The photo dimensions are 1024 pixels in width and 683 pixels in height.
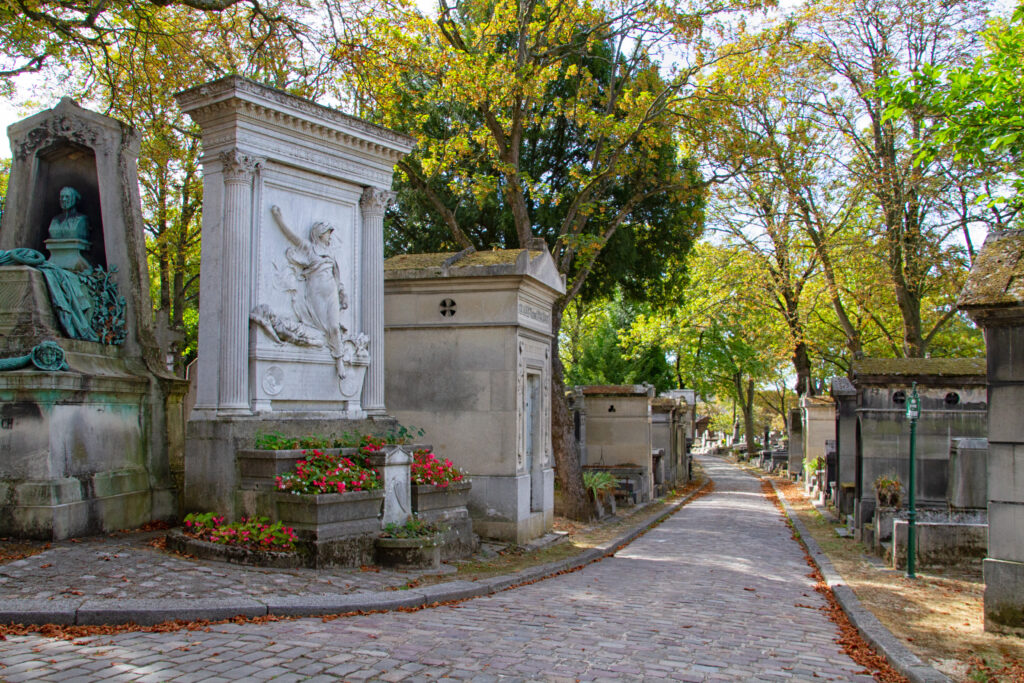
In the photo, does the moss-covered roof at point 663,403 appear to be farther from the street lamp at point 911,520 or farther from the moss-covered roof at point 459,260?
the street lamp at point 911,520

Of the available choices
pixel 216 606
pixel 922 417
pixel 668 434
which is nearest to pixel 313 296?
pixel 216 606

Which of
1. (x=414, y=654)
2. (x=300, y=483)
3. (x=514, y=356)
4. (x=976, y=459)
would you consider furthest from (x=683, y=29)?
(x=414, y=654)

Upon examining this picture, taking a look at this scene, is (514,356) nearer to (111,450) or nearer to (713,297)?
(111,450)

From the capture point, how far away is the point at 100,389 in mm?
8562

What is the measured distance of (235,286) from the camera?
8.69 m

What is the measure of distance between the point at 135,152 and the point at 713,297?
20.0m

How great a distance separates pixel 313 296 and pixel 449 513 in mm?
2995

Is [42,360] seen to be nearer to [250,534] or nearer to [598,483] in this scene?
[250,534]

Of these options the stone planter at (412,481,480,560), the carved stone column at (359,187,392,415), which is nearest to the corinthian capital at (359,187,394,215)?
the carved stone column at (359,187,392,415)

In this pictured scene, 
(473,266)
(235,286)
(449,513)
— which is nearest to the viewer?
(235,286)

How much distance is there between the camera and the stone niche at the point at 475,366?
11.3 m

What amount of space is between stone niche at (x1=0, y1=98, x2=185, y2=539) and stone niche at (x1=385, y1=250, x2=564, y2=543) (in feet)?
10.5

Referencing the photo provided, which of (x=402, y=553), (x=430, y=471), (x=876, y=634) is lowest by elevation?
(x=876, y=634)

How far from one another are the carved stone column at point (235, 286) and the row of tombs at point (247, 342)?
19 millimetres
